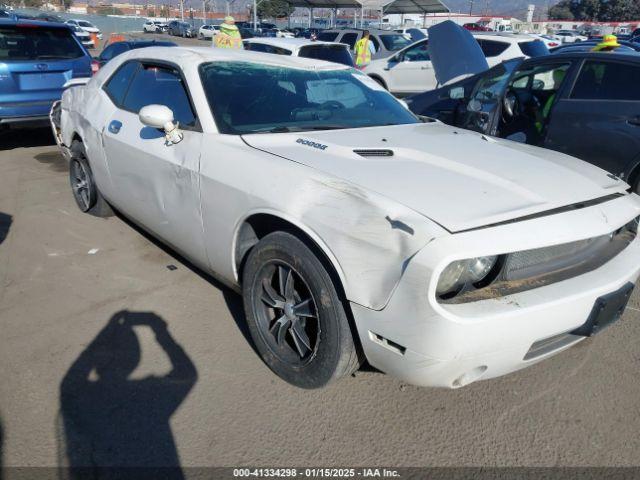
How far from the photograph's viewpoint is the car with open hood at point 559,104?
441 cm

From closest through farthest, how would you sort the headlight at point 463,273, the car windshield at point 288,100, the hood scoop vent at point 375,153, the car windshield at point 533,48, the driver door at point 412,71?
the headlight at point 463,273, the hood scoop vent at point 375,153, the car windshield at point 288,100, the car windshield at point 533,48, the driver door at point 412,71

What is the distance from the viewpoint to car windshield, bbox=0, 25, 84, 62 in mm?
6852

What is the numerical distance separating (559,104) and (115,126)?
3934mm

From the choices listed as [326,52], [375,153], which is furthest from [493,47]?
[375,153]

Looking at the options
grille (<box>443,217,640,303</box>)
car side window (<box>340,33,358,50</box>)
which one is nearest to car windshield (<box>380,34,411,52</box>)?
car side window (<box>340,33,358,50</box>)

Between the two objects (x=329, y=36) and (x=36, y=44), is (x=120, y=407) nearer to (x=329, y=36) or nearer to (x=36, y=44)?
(x=36, y=44)

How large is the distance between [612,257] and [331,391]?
1.50m

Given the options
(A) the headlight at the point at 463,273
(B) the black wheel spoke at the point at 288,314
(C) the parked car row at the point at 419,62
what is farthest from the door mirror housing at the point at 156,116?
(C) the parked car row at the point at 419,62

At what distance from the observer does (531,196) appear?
7.31 ft

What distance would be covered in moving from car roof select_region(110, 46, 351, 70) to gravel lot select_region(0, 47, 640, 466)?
5.07 feet

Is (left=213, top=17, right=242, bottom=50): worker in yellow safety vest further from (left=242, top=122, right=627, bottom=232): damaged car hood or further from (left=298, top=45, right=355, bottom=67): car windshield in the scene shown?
(left=242, top=122, right=627, bottom=232): damaged car hood

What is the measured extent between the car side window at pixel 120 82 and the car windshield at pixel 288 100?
1066mm

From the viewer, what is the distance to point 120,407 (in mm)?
2438

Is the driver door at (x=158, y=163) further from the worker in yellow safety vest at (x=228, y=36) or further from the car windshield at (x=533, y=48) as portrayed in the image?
the car windshield at (x=533, y=48)
